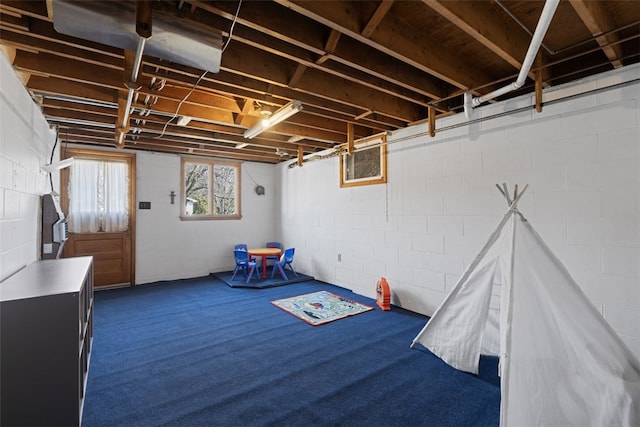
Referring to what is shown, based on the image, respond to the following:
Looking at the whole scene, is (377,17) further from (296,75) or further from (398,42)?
(296,75)

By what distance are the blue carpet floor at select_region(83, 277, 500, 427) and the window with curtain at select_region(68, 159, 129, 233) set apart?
1919 millimetres

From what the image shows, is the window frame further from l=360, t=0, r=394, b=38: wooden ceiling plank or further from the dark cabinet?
the dark cabinet

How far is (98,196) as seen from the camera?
201 inches

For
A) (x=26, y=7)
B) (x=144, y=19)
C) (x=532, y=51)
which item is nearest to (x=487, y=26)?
(x=532, y=51)

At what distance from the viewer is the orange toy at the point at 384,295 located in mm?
4102

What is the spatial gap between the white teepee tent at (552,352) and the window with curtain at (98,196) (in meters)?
5.88

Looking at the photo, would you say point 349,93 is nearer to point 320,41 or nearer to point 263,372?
point 320,41

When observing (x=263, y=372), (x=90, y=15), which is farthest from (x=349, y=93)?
(x=263, y=372)

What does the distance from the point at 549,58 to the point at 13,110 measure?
458 centimetres

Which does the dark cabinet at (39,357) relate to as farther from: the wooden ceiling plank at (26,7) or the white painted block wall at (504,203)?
the white painted block wall at (504,203)

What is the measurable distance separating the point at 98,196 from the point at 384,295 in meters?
5.06

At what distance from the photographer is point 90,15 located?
1.54m

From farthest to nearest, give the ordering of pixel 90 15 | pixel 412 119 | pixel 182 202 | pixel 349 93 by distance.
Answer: pixel 182 202
pixel 412 119
pixel 349 93
pixel 90 15

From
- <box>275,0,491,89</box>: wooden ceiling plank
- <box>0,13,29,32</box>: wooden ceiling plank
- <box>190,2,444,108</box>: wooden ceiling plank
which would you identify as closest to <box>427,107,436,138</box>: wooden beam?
<box>275,0,491,89</box>: wooden ceiling plank
